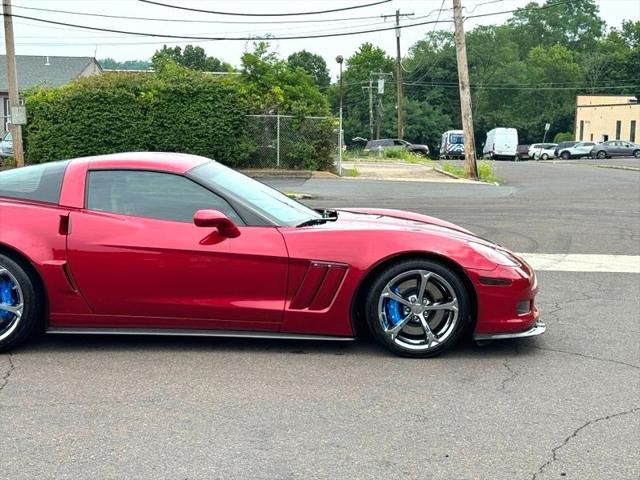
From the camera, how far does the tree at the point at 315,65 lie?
114037 mm

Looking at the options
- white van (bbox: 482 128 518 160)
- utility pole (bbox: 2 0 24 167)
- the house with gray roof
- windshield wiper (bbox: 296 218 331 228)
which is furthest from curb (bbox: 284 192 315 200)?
white van (bbox: 482 128 518 160)

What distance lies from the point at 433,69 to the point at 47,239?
91.9m

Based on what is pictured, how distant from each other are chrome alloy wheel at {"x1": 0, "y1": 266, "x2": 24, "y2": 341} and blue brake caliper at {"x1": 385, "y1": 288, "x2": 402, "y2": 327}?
7.67 feet

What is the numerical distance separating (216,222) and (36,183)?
1.33m

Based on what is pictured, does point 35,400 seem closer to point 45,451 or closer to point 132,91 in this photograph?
point 45,451

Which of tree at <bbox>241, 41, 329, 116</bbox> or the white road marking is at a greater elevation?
tree at <bbox>241, 41, 329, 116</bbox>

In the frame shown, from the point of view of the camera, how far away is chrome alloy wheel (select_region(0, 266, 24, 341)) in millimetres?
4801

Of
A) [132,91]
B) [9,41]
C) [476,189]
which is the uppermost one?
[9,41]

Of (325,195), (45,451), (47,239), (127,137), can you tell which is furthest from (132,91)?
(45,451)

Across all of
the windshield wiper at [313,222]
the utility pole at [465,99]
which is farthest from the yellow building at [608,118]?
Answer: the windshield wiper at [313,222]

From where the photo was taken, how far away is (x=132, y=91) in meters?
24.8

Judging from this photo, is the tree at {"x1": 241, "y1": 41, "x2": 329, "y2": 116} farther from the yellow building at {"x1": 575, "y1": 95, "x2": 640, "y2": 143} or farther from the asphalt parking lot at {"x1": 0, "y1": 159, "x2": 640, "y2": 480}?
the yellow building at {"x1": 575, "y1": 95, "x2": 640, "y2": 143}

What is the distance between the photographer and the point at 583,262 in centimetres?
873

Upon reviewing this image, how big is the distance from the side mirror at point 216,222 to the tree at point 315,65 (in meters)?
110
